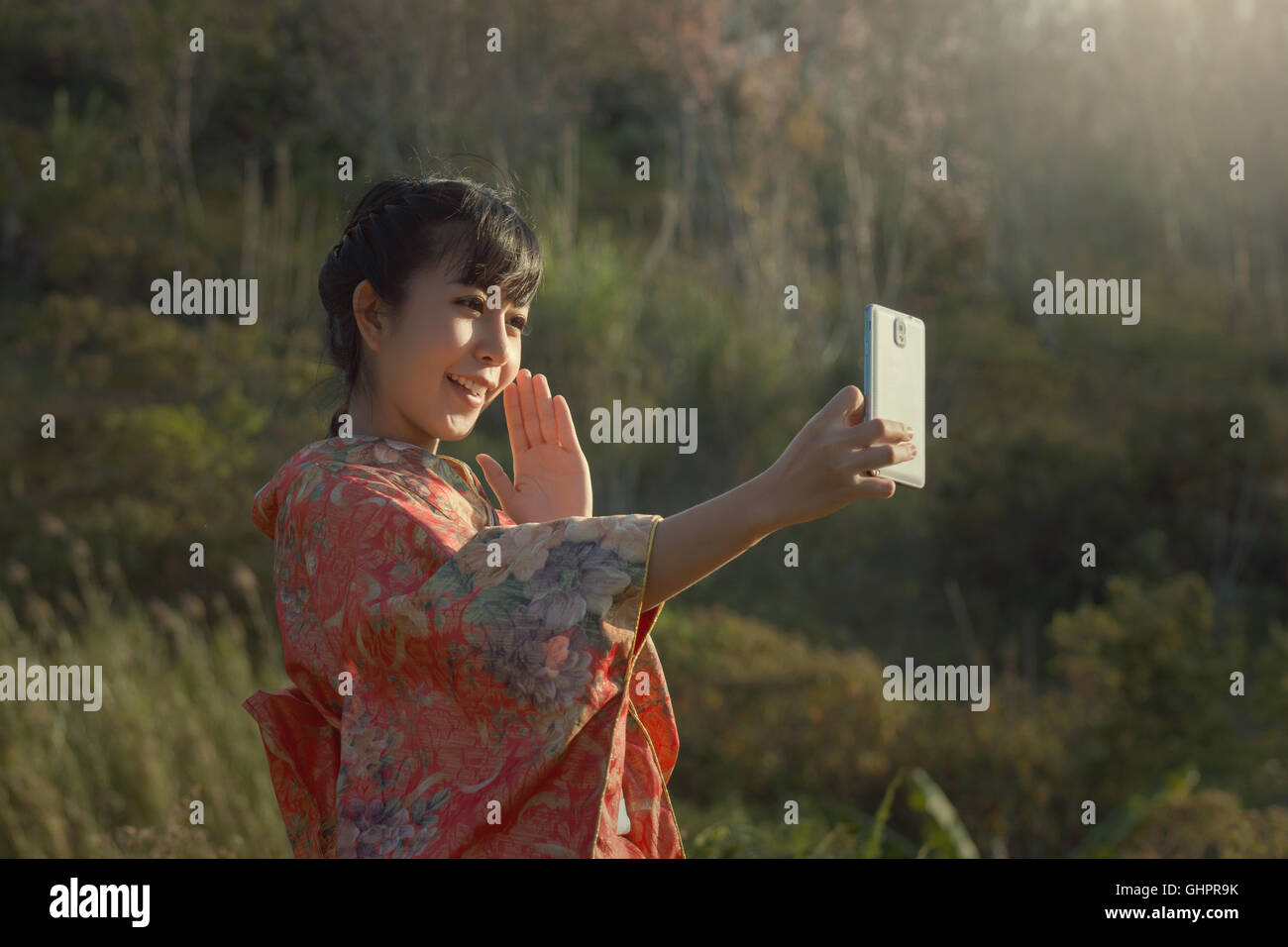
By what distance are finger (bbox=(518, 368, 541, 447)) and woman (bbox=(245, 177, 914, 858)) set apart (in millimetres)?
256

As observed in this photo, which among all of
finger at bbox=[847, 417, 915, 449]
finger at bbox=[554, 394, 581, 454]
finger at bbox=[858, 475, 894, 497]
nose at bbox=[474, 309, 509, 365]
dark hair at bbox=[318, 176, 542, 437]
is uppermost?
dark hair at bbox=[318, 176, 542, 437]

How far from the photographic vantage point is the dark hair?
201cm

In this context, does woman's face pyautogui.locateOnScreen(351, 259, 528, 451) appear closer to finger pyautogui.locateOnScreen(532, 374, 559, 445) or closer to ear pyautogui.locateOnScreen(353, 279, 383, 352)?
ear pyautogui.locateOnScreen(353, 279, 383, 352)

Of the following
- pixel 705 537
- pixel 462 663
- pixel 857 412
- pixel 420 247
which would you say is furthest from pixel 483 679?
pixel 420 247

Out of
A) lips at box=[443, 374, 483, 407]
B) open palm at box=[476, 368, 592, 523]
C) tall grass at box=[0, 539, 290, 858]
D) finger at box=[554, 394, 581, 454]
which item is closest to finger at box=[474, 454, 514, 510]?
open palm at box=[476, 368, 592, 523]

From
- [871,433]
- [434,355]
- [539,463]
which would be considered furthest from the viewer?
[539,463]

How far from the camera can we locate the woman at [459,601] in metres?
1.68

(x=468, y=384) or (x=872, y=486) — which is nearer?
(x=872, y=486)

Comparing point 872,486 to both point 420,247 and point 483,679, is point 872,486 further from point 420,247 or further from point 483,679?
point 420,247

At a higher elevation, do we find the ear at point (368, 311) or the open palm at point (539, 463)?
the ear at point (368, 311)

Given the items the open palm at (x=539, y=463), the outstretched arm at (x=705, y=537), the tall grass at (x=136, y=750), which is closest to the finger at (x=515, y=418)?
the open palm at (x=539, y=463)

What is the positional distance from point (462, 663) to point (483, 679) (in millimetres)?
34

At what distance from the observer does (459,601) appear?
1688 mm

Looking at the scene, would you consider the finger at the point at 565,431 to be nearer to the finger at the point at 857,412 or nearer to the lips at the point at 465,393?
the lips at the point at 465,393
